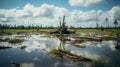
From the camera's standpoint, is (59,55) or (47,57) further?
(59,55)

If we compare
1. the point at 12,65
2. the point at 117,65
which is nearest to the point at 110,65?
the point at 117,65

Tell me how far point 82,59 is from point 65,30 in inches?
2184

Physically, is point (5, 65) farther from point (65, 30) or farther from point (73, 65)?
point (65, 30)

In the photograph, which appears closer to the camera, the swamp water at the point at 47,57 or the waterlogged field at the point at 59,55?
the swamp water at the point at 47,57

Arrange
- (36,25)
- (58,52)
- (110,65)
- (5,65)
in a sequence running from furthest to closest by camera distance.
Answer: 1. (36,25)
2. (58,52)
3. (5,65)
4. (110,65)

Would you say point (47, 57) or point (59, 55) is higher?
point (59, 55)

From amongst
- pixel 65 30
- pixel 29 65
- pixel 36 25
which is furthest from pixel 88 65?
pixel 36 25

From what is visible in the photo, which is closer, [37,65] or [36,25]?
[37,65]

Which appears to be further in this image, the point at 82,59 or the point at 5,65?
the point at 82,59

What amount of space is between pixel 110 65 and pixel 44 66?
7040 mm

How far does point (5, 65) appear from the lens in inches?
677

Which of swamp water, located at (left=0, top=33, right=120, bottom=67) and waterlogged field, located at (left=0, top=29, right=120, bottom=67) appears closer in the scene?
swamp water, located at (left=0, top=33, right=120, bottom=67)

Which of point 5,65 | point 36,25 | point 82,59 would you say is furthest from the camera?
point 36,25

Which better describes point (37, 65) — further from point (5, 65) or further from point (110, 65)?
point (110, 65)
